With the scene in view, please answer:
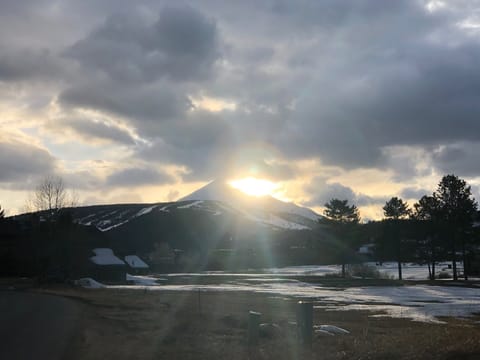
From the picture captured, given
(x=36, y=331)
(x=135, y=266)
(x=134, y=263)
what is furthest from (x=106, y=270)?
(x=36, y=331)

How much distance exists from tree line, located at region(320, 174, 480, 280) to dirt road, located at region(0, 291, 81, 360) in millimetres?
53454

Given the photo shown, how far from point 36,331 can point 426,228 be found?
209ft

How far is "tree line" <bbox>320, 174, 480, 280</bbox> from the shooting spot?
6781 centimetres

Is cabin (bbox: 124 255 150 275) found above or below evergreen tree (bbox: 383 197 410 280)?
below

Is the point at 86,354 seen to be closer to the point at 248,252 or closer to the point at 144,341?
the point at 144,341

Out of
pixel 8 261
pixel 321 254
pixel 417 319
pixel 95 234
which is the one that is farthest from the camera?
pixel 321 254

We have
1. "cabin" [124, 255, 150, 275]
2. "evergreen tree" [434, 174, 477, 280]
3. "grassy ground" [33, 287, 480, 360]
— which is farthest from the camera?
"cabin" [124, 255, 150, 275]

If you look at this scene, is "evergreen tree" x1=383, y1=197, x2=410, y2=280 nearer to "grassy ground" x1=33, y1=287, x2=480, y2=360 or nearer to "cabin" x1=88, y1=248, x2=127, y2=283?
"cabin" x1=88, y1=248, x2=127, y2=283

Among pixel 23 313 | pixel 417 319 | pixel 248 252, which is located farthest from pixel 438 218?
pixel 248 252

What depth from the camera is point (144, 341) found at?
15609 millimetres

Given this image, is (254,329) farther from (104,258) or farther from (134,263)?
(134,263)

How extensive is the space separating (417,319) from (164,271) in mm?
111929

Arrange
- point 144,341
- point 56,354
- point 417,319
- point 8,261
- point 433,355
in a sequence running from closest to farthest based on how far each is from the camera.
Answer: point 433,355, point 56,354, point 144,341, point 417,319, point 8,261

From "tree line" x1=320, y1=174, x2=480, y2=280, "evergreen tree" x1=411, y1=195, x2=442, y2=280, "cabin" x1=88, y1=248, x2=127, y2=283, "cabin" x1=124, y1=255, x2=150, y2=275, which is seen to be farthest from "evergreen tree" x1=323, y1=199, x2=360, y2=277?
"cabin" x1=124, y1=255, x2=150, y2=275
